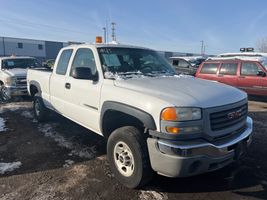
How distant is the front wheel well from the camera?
350cm

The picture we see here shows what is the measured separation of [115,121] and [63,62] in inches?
82.4

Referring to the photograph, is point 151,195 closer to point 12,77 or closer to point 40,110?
point 40,110

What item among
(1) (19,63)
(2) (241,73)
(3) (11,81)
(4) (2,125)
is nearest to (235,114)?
(4) (2,125)

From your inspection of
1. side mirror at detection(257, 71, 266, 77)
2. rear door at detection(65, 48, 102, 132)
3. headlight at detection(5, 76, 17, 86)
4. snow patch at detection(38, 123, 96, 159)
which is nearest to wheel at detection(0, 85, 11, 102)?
headlight at detection(5, 76, 17, 86)

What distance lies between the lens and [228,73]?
A: 11.1 meters

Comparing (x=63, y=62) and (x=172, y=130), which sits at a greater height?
(x=63, y=62)

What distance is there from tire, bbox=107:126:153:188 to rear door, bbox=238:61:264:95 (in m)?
8.44

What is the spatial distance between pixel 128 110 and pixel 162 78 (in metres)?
1.05

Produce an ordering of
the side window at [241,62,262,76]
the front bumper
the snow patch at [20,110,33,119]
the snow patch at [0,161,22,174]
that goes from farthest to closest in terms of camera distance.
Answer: the side window at [241,62,262,76] → the snow patch at [20,110,33,119] → the snow patch at [0,161,22,174] → the front bumper

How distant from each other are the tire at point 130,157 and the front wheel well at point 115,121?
4.6 inches

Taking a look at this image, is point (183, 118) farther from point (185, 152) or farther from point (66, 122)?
point (66, 122)

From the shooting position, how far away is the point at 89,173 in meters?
3.98

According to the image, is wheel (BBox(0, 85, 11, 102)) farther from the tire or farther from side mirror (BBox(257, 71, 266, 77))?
side mirror (BBox(257, 71, 266, 77))

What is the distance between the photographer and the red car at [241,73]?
10.2 meters
